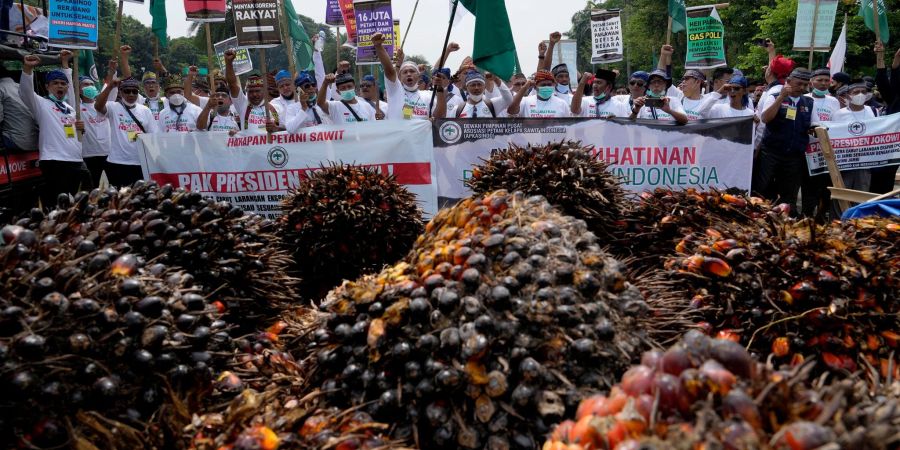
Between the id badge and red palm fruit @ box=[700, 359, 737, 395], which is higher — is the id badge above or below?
above

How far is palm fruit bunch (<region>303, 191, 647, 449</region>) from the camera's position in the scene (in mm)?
1734

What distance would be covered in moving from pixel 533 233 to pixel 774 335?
97 cm

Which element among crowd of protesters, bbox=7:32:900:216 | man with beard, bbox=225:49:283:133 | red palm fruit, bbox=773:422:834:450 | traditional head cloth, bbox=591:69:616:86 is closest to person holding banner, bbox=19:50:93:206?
crowd of protesters, bbox=7:32:900:216

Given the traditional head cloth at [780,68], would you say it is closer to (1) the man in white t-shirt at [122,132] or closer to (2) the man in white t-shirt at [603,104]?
(2) the man in white t-shirt at [603,104]

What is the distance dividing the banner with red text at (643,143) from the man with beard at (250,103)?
1.97m

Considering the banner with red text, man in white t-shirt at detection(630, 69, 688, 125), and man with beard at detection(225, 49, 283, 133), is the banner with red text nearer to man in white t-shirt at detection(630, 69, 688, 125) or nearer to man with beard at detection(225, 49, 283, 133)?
man in white t-shirt at detection(630, 69, 688, 125)

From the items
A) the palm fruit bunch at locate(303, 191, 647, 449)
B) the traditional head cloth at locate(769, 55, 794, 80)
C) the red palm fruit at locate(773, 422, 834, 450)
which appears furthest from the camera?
the traditional head cloth at locate(769, 55, 794, 80)

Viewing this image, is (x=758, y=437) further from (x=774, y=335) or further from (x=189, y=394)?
(x=189, y=394)

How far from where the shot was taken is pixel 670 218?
3094 millimetres

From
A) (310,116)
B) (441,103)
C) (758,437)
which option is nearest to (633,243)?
(758,437)

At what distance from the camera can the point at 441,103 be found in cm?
620

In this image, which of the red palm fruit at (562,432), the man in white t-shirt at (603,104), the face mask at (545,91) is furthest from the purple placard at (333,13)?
the red palm fruit at (562,432)

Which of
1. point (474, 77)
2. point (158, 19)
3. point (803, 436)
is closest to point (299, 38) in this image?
point (158, 19)

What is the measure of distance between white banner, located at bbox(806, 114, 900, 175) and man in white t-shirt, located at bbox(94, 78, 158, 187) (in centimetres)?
864
